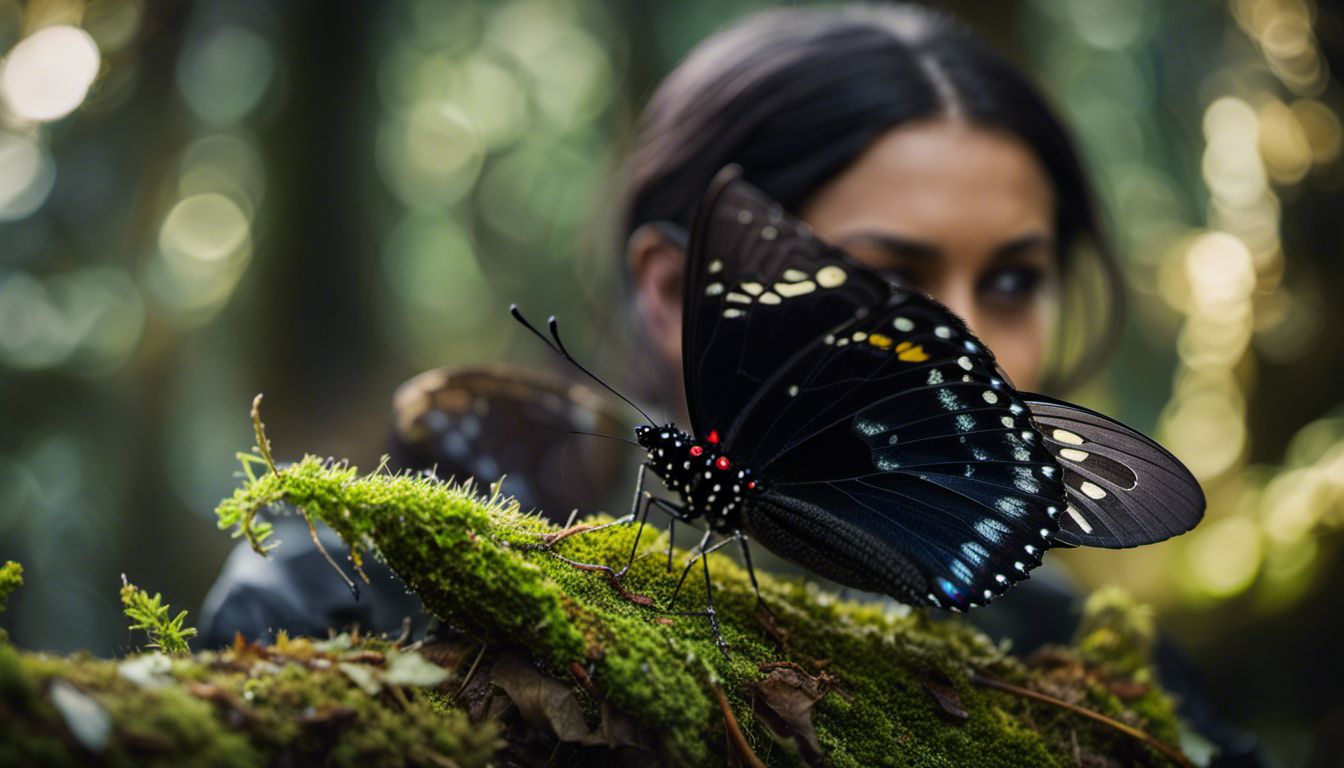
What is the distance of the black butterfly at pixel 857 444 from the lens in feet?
5.41

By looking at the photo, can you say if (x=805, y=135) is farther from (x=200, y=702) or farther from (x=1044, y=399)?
(x=200, y=702)

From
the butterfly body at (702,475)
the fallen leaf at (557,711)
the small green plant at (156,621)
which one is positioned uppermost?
the butterfly body at (702,475)

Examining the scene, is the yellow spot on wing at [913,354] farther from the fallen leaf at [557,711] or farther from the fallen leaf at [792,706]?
the fallen leaf at [557,711]

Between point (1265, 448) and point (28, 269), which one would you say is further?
point (1265, 448)

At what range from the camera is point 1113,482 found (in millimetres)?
1756

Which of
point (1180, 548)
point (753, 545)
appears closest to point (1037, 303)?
point (753, 545)

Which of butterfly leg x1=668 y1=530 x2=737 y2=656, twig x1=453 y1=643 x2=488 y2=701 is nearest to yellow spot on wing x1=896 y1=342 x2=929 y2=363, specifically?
butterfly leg x1=668 y1=530 x2=737 y2=656

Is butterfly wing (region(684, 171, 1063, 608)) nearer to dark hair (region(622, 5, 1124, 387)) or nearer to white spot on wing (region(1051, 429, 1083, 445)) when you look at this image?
white spot on wing (region(1051, 429, 1083, 445))

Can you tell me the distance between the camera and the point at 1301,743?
A: 5.83 m

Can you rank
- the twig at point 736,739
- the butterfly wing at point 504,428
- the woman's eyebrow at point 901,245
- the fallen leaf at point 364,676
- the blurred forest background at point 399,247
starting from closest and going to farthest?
1. the fallen leaf at point 364,676
2. the twig at point 736,739
3. the butterfly wing at point 504,428
4. the woman's eyebrow at point 901,245
5. the blurred forest background at point 399,247

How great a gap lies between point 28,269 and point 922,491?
21.3 ft

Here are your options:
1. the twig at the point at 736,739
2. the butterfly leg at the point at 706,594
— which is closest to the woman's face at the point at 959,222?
the butterfly leg at the point at 706,594

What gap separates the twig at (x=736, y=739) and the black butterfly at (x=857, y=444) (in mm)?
387

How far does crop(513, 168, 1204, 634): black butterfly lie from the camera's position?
165 centimetres
